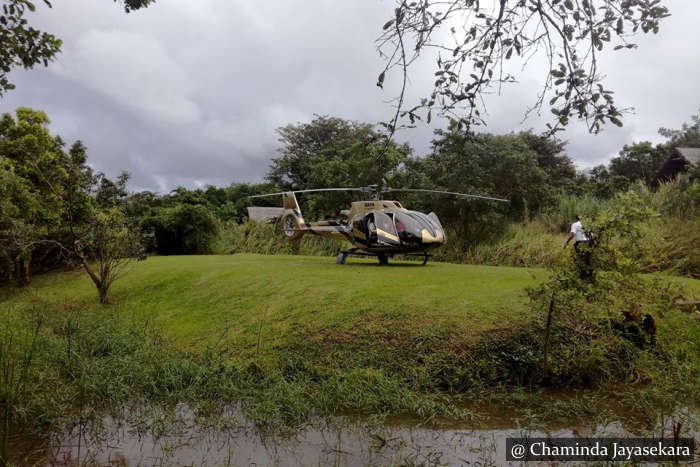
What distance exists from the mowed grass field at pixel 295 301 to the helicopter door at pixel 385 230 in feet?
2.28

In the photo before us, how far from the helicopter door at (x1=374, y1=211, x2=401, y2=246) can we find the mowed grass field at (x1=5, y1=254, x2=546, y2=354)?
70 cm

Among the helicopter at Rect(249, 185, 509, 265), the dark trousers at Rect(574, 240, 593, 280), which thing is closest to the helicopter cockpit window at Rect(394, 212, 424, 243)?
the helicopter at Rect(249, 185, 509, 265)

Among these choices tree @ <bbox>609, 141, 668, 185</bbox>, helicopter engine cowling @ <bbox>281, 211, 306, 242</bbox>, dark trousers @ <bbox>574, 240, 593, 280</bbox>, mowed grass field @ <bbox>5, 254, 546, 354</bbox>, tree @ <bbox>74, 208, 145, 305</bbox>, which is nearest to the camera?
dark trousers @ <bbox>574, 240, 593, 280</bbox>

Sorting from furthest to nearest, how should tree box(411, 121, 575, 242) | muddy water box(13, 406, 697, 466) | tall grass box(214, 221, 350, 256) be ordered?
1. tall grass box(214, 221, 350, 256)
2. tree box(411, 121, 575, 242)
3. muddy water box(13, 406, 697, 466)

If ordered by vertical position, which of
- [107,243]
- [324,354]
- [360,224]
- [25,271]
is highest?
[360,224]

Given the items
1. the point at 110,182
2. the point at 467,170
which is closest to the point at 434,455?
the point at 110,182

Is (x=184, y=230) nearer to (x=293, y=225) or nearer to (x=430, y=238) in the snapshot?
(x=293, y=225)

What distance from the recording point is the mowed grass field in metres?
6.75

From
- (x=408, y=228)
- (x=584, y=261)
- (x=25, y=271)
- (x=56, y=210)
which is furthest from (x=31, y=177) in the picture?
(x=584, y=261)

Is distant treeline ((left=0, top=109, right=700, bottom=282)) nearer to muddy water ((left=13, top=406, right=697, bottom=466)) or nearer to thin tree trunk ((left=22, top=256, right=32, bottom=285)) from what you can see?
thin tree trunk ((left=22, top=256, right=32, bottom=285))

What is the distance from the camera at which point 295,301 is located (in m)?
8.09

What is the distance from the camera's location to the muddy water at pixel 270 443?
397 cm

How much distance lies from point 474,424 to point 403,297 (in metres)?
3.00

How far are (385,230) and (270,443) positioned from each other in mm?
7179
